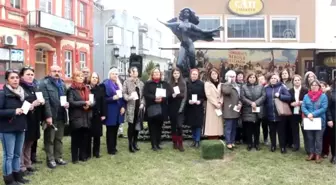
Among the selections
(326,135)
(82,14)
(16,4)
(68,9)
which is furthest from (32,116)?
(82,14)

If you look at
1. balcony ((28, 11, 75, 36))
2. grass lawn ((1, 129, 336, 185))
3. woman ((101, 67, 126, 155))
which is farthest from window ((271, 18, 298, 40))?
woman ((101, 67, 126, 155))

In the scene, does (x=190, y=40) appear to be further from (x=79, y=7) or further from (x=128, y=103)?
(x=79, y=7)

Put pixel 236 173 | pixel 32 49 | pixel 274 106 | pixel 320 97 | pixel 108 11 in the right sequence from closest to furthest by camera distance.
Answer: pixel 236 173 → pixel 320 97 → pixel 274 106 → pixel 32 49 → pixel 108 11

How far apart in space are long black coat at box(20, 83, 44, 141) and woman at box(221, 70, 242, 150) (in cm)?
322

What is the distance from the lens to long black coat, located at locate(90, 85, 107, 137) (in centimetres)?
606

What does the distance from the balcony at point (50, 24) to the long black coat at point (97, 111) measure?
13.7m

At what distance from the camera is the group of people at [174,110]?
560 centimetres

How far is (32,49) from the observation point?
1892 cm

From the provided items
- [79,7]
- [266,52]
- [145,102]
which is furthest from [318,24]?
[145,102]

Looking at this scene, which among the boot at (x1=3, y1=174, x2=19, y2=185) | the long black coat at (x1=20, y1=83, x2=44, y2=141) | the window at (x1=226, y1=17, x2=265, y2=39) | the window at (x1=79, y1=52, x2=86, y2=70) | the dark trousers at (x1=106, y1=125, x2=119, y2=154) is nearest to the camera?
the boot at (x1=3, y1=174, x2=19, y2=185)

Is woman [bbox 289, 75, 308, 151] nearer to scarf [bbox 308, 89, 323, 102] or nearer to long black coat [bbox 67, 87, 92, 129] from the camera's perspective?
scarf [bbox 308, 89, 323, 102]

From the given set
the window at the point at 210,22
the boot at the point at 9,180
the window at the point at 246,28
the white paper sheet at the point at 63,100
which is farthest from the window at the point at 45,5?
the boot at the point at 9,180

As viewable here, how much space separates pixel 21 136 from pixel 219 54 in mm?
11623

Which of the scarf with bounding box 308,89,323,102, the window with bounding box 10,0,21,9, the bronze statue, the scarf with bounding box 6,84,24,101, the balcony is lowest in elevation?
the scarf with bounding box 308,89,323,102
